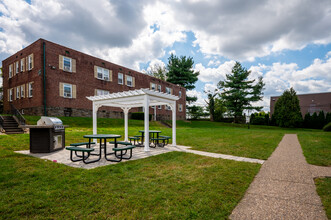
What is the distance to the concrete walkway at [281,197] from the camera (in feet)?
9.86

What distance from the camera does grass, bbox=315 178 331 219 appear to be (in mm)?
3188

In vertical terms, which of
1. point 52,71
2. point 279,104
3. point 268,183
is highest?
point 52,71

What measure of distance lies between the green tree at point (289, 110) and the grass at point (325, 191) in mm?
29669

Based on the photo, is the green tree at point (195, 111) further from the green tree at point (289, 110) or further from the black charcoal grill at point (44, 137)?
the black charcoal grill at point (44, 137)

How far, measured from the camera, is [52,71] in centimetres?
1775

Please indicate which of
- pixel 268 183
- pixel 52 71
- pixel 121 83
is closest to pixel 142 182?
pixel 268 183

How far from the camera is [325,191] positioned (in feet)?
12.7

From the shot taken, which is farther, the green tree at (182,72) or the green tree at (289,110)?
the green tree at (182,72)

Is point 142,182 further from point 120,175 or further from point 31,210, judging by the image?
point 31,210

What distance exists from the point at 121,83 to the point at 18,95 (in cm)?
1130

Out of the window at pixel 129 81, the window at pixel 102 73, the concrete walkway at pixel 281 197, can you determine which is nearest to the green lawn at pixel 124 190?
the concrete walkway at pixel 281 197

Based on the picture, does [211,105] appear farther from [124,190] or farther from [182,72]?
[124,190]

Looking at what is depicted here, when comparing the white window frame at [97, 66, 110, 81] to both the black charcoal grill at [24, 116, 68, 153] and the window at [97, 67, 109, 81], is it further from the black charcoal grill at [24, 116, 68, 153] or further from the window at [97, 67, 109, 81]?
the black charcoal grill at [24, 116, 68, 153]

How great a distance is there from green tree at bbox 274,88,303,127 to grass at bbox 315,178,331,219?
2967 centimetres
